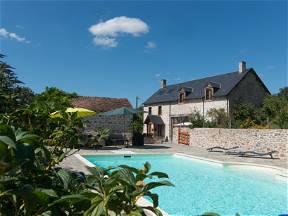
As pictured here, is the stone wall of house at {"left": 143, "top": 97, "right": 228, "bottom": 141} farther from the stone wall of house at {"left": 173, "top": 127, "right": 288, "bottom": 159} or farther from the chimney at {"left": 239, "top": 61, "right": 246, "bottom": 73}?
the stone wall of house at {"left": 173, "top": 127, "right": 288, "bottom": 159}

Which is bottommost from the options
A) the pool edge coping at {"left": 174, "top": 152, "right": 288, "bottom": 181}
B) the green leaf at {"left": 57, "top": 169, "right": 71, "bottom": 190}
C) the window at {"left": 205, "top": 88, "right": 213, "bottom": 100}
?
the pool edge coping at {"left": 174, "top": 152, "right": 288, "bottom": 181}

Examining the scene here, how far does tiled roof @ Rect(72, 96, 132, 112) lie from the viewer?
3606 centimetres

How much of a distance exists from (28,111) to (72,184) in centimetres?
103

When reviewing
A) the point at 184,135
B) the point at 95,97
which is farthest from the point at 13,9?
the point at 95,97

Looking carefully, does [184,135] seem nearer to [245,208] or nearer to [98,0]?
[98,0]

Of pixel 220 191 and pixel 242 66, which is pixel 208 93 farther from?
pixel 220 191

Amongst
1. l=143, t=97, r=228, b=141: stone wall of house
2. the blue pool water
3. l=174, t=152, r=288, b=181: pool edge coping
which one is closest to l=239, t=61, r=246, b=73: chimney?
l=143, t=97, r=228, b=141: stone wall of house

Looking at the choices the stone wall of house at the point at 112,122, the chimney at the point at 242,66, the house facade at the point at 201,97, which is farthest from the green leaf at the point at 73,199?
the chimney at the point at 242,66

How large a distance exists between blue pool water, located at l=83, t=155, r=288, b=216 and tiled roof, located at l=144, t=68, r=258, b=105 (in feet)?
53.5

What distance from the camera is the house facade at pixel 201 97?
30016mm

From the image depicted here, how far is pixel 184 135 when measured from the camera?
2809cm

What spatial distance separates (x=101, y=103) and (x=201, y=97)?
39.3ft

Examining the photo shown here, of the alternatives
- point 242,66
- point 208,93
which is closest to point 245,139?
point 208,93

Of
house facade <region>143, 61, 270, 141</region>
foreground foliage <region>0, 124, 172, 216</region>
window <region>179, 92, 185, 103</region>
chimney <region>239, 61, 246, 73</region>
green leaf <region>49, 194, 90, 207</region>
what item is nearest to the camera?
foreground foliage <region>0, 124, 172, 216</region>
